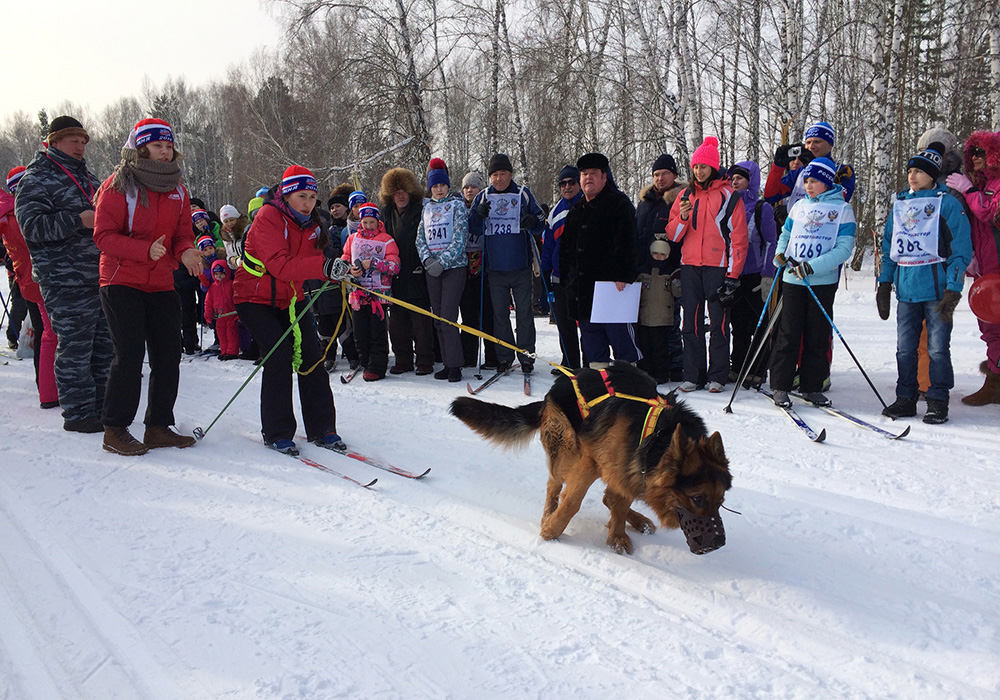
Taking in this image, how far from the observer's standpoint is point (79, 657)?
92.4 inches

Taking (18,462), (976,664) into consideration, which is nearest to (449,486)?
(976,664)

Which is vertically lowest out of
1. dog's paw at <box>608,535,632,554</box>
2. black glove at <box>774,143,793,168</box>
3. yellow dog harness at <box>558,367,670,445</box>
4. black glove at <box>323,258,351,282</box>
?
dog's paw at <box>608,535,632,554</box>

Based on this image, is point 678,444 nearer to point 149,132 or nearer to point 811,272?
point 811,272

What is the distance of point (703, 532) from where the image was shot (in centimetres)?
271

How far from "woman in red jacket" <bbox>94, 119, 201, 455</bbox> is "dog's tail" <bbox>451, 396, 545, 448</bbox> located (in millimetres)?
2411

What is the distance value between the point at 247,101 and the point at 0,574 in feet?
111

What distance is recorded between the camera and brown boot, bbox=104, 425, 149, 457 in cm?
453

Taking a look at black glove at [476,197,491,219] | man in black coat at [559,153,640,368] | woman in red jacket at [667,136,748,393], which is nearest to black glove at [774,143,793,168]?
woman in red jacket at [667,136,748,393]

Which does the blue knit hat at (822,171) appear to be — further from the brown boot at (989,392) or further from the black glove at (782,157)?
the brown boot at (989,392)

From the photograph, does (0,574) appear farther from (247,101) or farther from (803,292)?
(247,101)

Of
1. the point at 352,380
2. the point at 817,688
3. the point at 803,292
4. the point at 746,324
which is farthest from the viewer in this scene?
the point at 352,380

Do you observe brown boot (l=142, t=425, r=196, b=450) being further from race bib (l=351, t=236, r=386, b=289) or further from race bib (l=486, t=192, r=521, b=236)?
race bib (l=486, t=192, r=521, b=236)

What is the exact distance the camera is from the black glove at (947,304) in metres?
5.07

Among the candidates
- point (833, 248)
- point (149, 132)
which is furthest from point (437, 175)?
point (833, 248)
